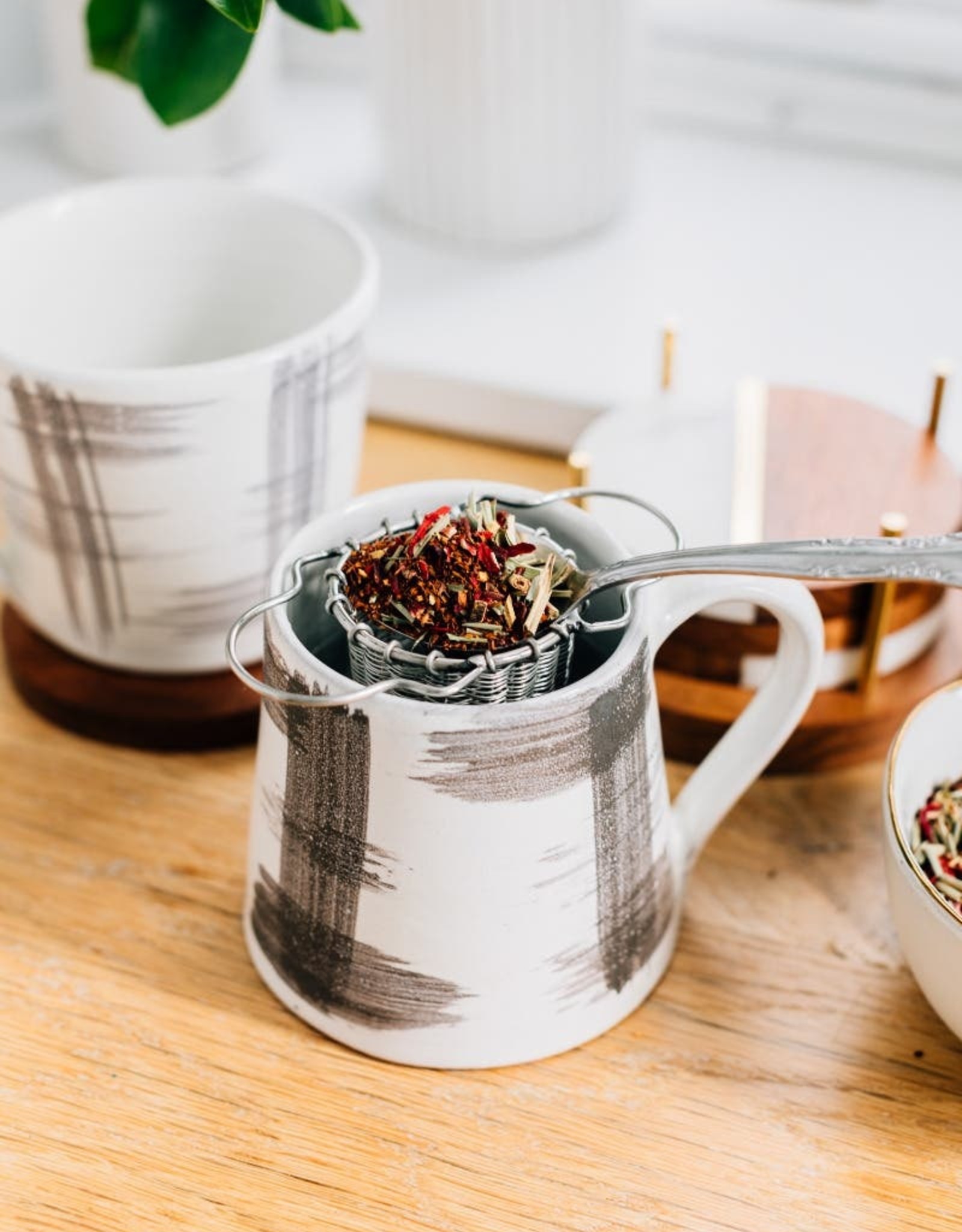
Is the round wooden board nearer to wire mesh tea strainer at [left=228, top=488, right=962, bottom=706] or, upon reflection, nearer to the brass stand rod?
the brass stand rod

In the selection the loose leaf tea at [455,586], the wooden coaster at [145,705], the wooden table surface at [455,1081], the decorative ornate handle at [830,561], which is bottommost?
the wooden table surface at [455,1081]

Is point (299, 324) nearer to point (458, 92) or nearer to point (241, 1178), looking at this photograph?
point (458, 92)

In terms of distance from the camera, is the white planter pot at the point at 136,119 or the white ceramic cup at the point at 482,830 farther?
the white planter pot at the point at 136,119

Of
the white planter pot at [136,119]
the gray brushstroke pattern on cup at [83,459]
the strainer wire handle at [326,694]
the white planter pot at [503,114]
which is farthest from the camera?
the white planter pot at [136,119]

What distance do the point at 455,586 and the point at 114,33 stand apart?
315 millimetres

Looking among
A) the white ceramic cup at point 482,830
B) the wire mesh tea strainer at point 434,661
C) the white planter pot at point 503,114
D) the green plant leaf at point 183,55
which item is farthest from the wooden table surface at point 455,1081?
the white planter pot at point 503,114

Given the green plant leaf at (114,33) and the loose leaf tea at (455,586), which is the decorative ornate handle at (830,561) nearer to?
the loose leaf tea at (455,586)

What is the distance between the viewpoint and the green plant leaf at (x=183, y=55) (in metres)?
0.57

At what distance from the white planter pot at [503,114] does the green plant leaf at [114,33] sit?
0.20 m

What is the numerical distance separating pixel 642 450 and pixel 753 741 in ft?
0.55

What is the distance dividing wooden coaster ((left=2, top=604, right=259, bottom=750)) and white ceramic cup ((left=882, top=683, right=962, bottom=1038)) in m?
0.25

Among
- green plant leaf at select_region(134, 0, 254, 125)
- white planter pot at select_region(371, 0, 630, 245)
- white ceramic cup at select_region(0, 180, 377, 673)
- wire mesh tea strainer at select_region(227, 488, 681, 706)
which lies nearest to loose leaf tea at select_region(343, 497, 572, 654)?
wire mesh tea strainer at select_region(227, 488, 681, 706)

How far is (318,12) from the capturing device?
54 centimetres

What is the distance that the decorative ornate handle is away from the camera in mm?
409
